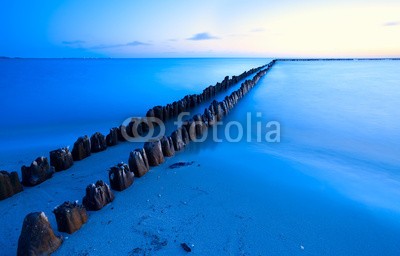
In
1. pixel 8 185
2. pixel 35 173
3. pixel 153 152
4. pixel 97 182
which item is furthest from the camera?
pixel 153 152

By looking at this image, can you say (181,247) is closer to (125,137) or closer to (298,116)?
(125,137)

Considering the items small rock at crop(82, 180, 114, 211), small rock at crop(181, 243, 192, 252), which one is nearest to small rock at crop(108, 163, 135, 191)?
small rock at crop(82, 180, 114, 211)

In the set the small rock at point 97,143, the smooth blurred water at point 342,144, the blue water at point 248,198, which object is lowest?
the smooth blurred water at point 342,144

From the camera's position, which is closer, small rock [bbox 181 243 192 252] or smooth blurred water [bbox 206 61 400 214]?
small rock [bbox 181 243 192 252]

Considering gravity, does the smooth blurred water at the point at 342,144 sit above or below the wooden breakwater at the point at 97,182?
below

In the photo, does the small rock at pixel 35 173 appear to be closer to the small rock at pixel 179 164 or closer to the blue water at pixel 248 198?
the blue water at pixel 248 198

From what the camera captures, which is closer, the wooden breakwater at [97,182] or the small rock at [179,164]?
the wooden breakwater at [97,182]

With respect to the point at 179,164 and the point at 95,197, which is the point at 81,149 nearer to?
the point at 179,164

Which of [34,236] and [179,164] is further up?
[34,236]

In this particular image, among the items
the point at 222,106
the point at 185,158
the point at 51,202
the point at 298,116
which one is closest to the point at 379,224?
the point at 185,158

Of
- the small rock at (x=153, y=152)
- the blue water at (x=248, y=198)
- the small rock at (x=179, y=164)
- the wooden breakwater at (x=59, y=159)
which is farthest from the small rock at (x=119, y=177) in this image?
the wooden breakwater at (x=59, y=159)

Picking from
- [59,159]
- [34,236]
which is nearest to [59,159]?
[59,159]

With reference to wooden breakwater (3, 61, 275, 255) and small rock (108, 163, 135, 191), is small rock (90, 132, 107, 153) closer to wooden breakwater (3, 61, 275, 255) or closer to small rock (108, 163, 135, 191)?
wooden breakwater (3, 61, 275, 255)

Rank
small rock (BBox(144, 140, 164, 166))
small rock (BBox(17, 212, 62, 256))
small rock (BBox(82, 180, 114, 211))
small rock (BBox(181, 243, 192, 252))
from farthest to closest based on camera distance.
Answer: small rock (BBox(144, 140, 164, 166)) → small rock (BBox(82, 180, 114, 211)) → small rock (BBox(181, 243, 192, 252)) → small rock (BBox(17, 212, 62, 256))
